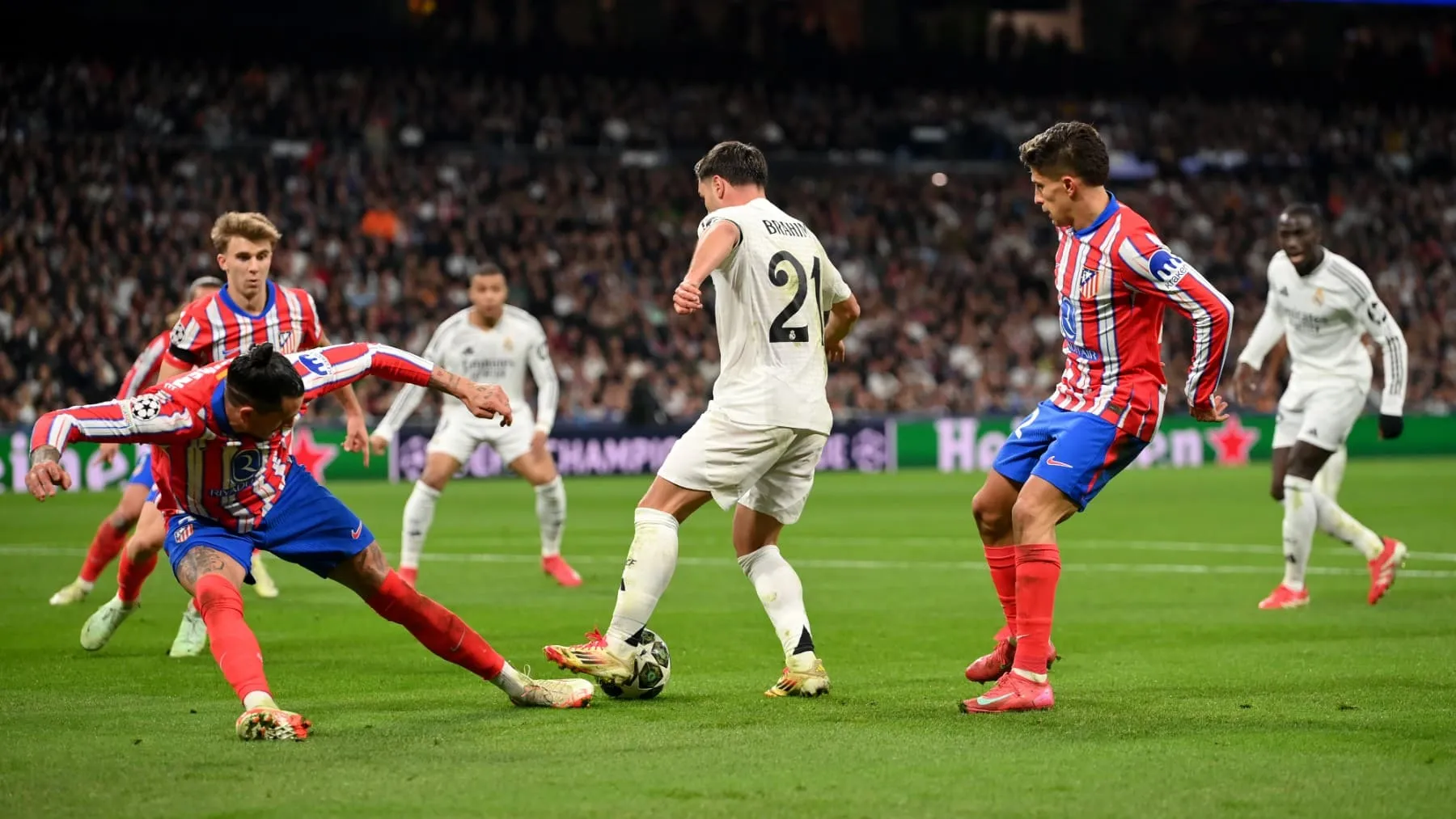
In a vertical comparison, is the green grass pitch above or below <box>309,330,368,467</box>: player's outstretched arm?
below

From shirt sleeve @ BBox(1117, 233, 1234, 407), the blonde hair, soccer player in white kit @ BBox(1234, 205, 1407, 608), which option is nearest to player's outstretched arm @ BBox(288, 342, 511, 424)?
the blonde hair

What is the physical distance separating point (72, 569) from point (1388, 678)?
10.7 meters

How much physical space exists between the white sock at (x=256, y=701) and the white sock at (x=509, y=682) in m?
1.03

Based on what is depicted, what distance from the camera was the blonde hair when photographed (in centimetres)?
819

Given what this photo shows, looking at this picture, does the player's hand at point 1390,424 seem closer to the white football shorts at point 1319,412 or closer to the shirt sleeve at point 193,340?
the white football shorts at point 1319,412

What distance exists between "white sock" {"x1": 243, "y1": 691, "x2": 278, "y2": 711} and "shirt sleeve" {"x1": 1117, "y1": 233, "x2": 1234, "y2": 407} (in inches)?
147

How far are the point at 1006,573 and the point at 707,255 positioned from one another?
79.2 inches

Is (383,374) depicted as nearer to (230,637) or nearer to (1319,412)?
(230,637)

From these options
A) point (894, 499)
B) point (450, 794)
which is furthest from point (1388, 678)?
point (894, 499)

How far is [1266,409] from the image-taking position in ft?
109

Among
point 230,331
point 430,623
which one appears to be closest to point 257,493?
point 430,623

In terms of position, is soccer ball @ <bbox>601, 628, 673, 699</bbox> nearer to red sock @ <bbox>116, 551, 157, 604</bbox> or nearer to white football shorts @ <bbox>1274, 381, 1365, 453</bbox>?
red sock @ <bbox>116, 551, 157, 604</bbox>

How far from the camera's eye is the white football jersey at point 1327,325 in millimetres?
11211

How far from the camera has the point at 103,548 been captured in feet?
36.3
